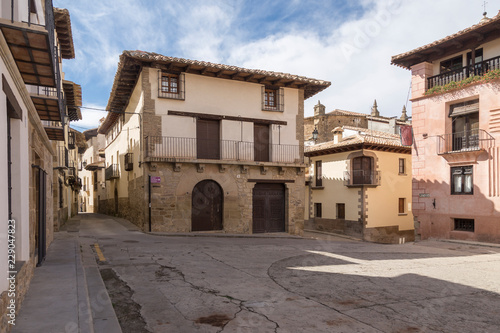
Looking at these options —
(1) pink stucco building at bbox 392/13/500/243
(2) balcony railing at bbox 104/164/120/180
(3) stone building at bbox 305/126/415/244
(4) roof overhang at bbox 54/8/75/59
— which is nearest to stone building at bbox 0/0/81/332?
(4) roof overhang at bbox 54/8/75/59

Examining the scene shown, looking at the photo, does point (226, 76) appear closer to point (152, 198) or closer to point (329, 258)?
point (152, 198)

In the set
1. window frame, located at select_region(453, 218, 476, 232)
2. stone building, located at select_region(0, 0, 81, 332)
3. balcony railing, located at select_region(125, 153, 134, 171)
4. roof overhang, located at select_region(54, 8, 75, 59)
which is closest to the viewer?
stone building, located at select_region(0, 0, 81, 332)

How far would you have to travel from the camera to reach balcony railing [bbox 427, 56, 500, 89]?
1528 cm

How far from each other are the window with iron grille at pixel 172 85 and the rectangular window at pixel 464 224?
14442 millimetres

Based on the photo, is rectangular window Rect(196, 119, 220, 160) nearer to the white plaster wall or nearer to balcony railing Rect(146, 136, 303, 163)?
balcony railing Rect(146, 136, 303, 163)

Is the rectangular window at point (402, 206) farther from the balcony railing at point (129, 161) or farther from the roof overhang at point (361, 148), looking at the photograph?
the balcony railing at point (129, 161)

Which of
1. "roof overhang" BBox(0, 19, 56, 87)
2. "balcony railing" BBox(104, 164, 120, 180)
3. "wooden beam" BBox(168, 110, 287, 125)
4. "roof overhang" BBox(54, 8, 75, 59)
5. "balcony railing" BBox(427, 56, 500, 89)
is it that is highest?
"roof overhang" BBox(54, 8, 75, 59)

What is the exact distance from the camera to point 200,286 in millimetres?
6629

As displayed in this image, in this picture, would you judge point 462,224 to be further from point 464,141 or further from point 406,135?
point 406,135

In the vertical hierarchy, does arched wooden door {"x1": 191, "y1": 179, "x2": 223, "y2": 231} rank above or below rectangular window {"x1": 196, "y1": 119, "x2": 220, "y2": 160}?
below

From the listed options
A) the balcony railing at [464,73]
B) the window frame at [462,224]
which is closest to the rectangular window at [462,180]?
the window frame at [462,224]

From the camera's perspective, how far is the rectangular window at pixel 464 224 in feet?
52.2

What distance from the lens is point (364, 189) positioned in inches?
939

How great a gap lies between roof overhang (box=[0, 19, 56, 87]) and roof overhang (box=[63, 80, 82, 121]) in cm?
1025
